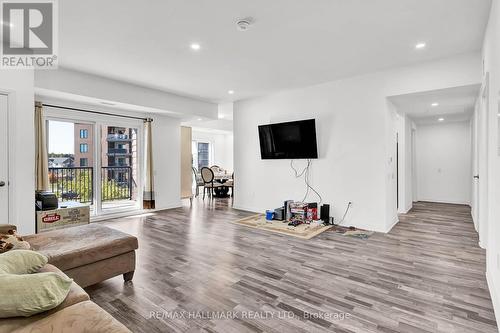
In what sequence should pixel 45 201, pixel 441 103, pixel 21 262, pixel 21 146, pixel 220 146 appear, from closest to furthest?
pixel 21 262
pixel 21 146
pixel 45 201
pixel 441 103
pixel 220 146

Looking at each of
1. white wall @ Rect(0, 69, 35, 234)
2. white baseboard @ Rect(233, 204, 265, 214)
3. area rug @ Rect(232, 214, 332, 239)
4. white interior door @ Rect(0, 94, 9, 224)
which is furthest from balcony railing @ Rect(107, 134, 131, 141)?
area rug @ Rect(232, 214, 332, 239)

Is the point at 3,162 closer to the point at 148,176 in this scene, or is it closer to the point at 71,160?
the point at 71,160

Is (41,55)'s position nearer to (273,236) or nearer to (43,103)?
(43,103)

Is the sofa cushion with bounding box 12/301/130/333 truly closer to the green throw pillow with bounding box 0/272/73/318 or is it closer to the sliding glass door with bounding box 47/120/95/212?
the green throw pillow with bounding box 0/272/73/318

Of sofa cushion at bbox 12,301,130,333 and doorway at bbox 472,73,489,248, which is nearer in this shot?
sofa cushion at bbox 12,301,130,333

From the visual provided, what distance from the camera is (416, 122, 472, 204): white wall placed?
23.3ft

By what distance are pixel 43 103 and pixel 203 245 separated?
3.88 meters

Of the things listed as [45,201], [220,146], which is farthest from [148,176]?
[220,146]

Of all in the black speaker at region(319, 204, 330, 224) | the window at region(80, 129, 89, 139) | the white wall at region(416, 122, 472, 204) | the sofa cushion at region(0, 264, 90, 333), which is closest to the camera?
the sofa cushion at region(0, 264, 90, 333)

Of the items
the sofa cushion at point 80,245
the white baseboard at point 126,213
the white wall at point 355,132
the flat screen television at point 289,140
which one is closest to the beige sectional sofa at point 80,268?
the sofa cushion at point 80,245

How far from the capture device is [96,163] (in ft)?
18.0

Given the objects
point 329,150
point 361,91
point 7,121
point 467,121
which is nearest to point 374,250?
point 329,150

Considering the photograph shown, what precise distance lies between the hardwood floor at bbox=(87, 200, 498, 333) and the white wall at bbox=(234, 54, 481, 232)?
81cm

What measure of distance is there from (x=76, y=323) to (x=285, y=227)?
12.2 feet
